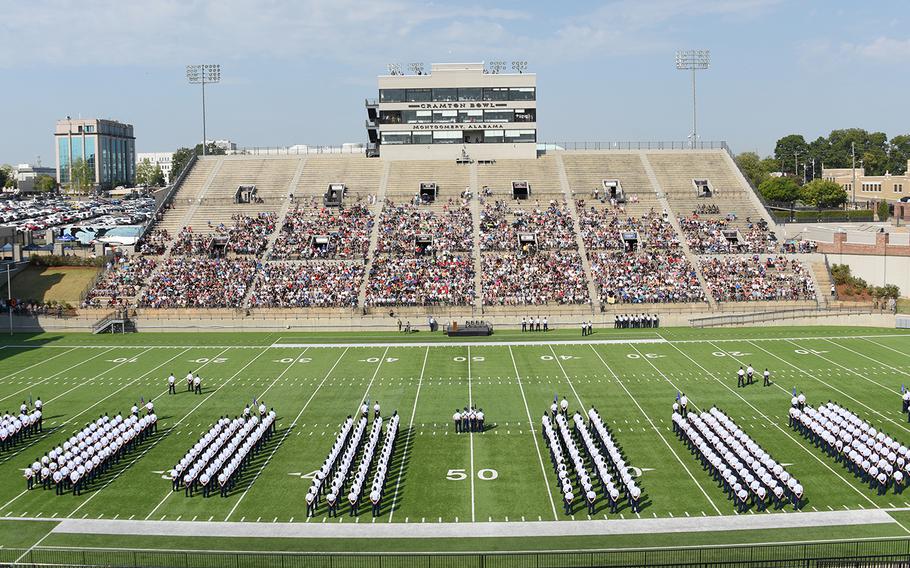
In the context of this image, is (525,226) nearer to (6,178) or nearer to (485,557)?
(485,557)

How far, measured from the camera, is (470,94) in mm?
65875

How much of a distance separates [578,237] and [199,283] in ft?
75.7

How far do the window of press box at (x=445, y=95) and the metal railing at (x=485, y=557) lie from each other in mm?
52905

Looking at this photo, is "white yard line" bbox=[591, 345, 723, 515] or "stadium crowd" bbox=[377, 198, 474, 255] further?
"stadium crowd" bbox=[377, 198, 474, 255]

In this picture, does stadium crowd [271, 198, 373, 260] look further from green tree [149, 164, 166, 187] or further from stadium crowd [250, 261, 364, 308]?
green tree [149, 164, 166, 187]

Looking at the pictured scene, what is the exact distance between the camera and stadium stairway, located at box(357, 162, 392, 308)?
1897 inches

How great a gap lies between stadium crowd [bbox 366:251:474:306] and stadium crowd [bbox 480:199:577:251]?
3.05 metres

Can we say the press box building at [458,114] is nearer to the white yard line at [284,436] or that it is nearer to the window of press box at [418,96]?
the window of press box at [418,96]

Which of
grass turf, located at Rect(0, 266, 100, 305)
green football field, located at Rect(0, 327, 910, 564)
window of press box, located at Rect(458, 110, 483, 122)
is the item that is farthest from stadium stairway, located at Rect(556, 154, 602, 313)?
grass turf, located at Rect(0, 266, 100, 305)

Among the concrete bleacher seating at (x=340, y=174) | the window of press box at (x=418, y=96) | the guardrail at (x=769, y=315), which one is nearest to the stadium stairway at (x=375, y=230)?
the concrete bleacher seating at (x=340, y=174)

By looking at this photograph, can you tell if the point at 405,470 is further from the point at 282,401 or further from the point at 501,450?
the point at 282,401

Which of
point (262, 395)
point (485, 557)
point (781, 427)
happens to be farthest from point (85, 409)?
point (781, 427)

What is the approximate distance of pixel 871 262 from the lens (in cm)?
5038

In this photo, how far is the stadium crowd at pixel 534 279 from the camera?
47.1 m
